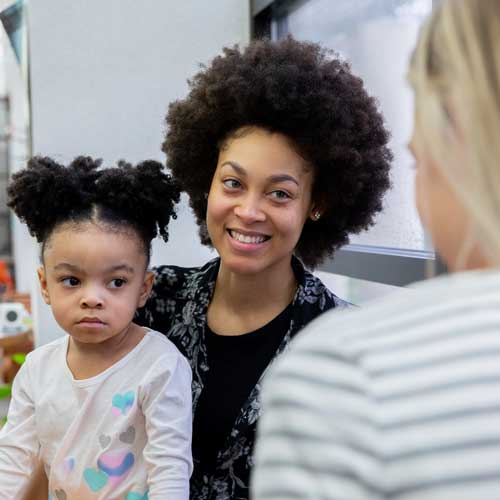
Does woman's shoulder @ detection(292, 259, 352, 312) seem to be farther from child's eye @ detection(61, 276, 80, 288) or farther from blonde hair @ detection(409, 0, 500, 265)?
blonde hair @ detection(409, 0, 500, 265)

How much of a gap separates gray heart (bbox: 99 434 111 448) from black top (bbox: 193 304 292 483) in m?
0.24

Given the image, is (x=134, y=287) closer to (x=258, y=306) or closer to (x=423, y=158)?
(x=258, y=306)

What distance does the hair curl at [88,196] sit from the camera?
4.94 ft

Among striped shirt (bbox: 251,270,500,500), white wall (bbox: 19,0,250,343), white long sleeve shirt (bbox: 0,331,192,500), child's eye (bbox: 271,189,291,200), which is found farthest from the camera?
white wall (bbox: 19,0,250,343)

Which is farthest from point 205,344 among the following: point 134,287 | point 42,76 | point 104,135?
point 42,76

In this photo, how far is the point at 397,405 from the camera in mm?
490

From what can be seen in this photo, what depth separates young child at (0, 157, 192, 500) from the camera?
4.48ft

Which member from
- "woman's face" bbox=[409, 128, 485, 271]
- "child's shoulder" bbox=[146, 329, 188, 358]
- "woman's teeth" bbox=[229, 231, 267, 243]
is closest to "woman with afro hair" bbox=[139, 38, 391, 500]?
"woman's teeth" bbox=[229, 231, 267, 243]

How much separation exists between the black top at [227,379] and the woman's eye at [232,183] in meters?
0.32

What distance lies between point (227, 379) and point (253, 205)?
0.40 meters

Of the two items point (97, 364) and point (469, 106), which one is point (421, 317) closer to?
point (469, 106)

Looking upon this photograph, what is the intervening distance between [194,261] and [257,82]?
1270 mm

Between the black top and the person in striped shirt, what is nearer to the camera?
the person in striped shirt

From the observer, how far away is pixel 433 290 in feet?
1.81
